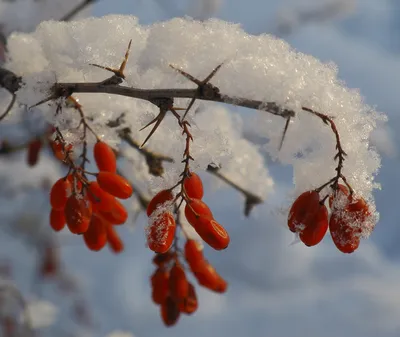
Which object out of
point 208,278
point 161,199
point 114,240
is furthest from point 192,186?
point 114,240

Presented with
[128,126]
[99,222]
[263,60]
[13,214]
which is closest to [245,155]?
[128,126]

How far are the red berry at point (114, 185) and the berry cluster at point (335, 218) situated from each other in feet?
0.99

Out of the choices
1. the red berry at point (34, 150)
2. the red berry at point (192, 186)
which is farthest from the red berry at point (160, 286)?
the red berry at point (34, 150)

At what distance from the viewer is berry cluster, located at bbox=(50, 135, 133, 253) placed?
971mm

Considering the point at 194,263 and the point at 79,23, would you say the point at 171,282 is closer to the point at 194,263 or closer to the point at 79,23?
the point at 194,263

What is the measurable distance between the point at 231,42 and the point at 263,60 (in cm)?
8

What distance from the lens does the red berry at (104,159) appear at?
1.07 m

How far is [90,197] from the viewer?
1016 mm

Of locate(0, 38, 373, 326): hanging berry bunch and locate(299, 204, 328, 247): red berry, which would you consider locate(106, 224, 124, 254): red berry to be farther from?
locate(299, 204, 328, 247): red berry

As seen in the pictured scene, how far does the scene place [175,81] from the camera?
0.94 m

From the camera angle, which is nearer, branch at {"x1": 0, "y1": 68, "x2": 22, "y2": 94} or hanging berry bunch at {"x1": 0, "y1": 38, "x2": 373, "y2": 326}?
hanging berry bunch at {"x1": 0, "y1": 38, "x2": 373, "y2": 326}

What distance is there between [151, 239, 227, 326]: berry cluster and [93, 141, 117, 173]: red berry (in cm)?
28

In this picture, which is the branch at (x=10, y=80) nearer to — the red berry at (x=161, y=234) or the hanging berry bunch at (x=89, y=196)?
the hanging berry bunch at (x=89, y=196)

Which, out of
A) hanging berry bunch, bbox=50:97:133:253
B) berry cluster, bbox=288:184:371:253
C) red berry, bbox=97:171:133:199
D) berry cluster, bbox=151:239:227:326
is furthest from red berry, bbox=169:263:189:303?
berry cluster, bbox=288:184:371:253
